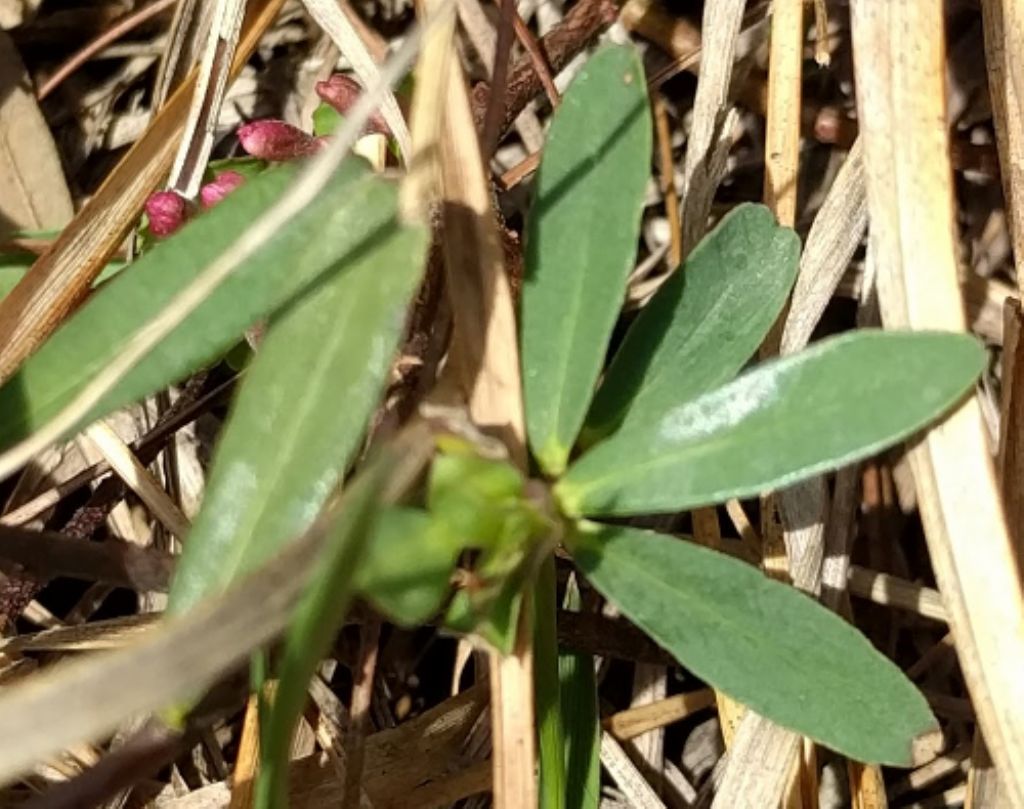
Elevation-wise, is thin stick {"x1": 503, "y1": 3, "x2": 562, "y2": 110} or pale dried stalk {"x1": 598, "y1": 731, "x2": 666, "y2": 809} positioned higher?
thin stick {"x1": 503, "y1": 3, "x2": 562, "y2": 110}

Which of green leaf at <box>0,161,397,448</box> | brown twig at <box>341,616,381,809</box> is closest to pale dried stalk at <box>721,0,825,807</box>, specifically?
brown twig at <box>341,616,381,809</box>

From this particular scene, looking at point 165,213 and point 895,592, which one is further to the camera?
point 895,592

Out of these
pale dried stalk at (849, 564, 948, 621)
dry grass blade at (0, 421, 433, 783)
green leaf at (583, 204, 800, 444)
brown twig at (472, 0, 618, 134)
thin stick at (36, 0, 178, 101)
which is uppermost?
thin stick at (36, 0, 178, 101)

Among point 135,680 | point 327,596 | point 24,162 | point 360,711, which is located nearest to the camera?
point 135,680

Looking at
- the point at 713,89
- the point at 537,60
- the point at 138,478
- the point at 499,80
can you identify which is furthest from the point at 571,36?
the point at 138,478

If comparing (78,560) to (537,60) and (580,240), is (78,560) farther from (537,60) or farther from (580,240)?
(537,60)

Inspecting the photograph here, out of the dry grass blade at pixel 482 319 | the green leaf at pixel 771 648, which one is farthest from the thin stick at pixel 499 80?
the green leaf at pixel 771 648

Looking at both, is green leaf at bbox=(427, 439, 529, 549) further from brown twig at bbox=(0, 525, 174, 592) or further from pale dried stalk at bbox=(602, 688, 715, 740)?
pale dried stalk at bbox=(602, 688, 715, 740)
